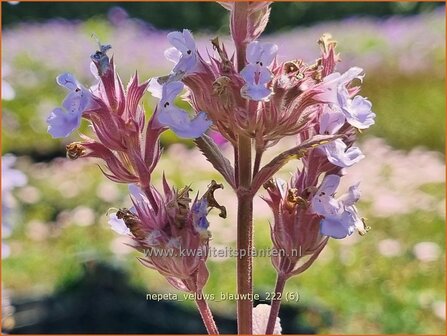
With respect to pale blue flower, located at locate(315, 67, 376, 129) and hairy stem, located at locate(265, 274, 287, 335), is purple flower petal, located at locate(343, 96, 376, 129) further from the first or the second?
hairy stem, located at locate(265, 274, 287, 335)

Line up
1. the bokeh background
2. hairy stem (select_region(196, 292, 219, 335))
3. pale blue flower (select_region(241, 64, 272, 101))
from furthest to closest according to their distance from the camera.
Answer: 1. the bokeh background
2. hairy stem (select_region(196, 292, 219, 335))
3. pale blue flower (select_region(241, 64, 272, 101))

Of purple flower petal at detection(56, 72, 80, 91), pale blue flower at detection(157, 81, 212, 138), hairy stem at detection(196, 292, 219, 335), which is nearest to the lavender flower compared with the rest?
pale blue flower at detection(157, 81, 212, 138)

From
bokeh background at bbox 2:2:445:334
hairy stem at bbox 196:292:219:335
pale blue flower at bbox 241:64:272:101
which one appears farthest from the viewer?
bokeh background at bbox 2:2:445:334

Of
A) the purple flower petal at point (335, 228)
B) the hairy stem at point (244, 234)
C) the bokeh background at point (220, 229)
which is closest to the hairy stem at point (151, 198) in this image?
the hairy stem at point (244, 234)

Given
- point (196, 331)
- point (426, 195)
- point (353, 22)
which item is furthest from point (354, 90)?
point (353, 22)

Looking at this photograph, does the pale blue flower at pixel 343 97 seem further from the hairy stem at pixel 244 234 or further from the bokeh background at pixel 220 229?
the bokeh background at pixel 220 229
